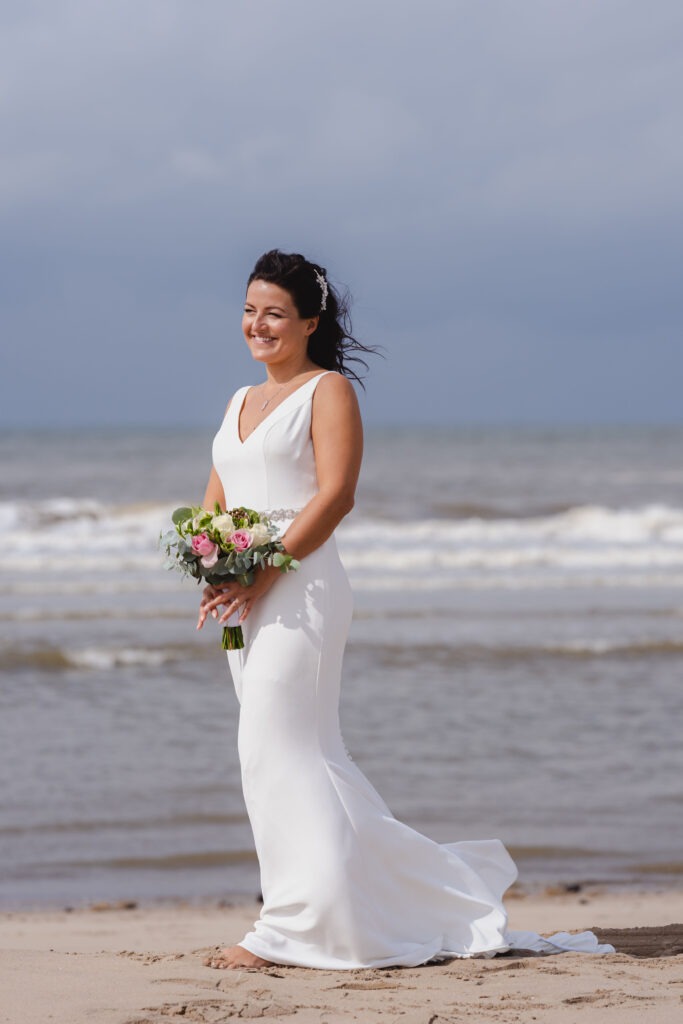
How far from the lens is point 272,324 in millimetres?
4035

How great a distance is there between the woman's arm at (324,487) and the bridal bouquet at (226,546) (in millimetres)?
44

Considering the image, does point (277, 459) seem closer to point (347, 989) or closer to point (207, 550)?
point (207, 550)

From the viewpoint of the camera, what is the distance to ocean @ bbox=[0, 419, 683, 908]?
238 inches

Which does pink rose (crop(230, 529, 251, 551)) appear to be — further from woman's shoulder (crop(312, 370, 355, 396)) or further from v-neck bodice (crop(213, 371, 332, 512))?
woman's shoulder (crop(312, 370, 355, 396))

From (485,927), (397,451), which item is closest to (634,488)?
(397,451)

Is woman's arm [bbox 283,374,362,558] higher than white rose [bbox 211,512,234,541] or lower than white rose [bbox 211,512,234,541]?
higher

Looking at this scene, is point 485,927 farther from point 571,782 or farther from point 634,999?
point 571,782

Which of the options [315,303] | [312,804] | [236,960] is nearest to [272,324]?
[315,303]

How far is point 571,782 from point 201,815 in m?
2.07

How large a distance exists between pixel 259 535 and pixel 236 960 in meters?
1.27

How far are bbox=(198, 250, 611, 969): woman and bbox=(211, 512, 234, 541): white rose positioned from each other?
0.16 meters

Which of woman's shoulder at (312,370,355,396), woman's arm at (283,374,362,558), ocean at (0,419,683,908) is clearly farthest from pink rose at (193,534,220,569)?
ocean at (0,419,683,908)

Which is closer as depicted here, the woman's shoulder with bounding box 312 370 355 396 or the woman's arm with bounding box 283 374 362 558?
the woman's arm with bounding box 283 374 362 558

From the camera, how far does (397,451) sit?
162ft
